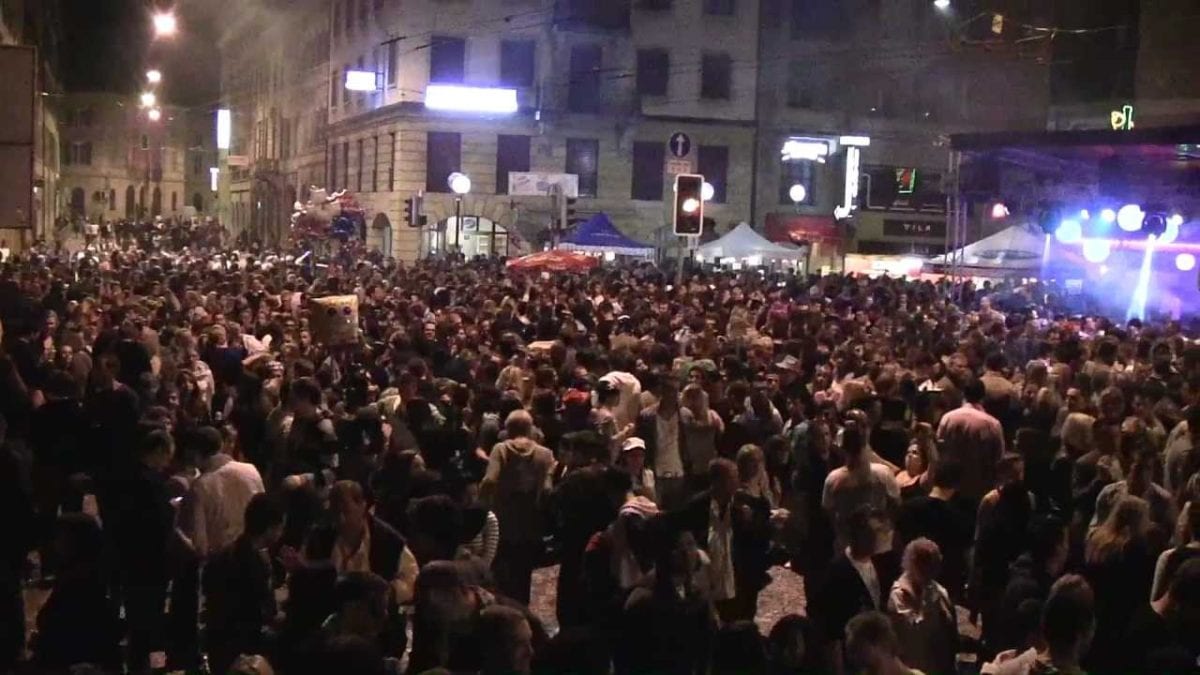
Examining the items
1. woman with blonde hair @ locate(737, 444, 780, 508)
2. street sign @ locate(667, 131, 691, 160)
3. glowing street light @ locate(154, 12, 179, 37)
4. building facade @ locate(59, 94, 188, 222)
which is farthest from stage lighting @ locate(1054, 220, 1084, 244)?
building facade @ locate(59, 94, 188, 222)

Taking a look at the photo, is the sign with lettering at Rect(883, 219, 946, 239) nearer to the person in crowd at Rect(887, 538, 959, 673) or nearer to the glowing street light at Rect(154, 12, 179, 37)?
the glowing street light at Rect(154, 12, 179, 37)

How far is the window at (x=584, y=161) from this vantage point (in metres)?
47.1

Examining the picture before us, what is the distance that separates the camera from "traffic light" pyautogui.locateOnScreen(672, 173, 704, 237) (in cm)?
1495

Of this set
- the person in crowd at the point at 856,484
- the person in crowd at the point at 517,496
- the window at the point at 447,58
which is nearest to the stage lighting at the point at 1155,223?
the person in crowd at the point at 856,484

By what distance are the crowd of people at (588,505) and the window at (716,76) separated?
35.8m

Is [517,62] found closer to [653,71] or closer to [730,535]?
[653,71]

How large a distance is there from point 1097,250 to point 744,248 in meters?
11.0

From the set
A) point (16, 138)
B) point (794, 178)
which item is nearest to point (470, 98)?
point (794, 178)

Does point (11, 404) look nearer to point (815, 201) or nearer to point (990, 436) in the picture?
point (990, 436)

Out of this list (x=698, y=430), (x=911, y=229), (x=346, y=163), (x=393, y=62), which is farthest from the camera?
(x=346, y=163)

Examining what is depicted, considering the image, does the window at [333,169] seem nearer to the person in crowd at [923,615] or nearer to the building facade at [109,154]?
the person in crowd at [923,615]

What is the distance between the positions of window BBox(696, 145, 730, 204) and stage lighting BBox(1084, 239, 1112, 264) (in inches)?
791

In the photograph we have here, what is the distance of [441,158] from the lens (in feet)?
150

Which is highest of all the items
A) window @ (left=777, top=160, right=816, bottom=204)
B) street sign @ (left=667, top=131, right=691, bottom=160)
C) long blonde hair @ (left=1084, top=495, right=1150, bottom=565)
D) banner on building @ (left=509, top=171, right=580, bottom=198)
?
window @ (left=777, top=160, right=816, bottom=204)
